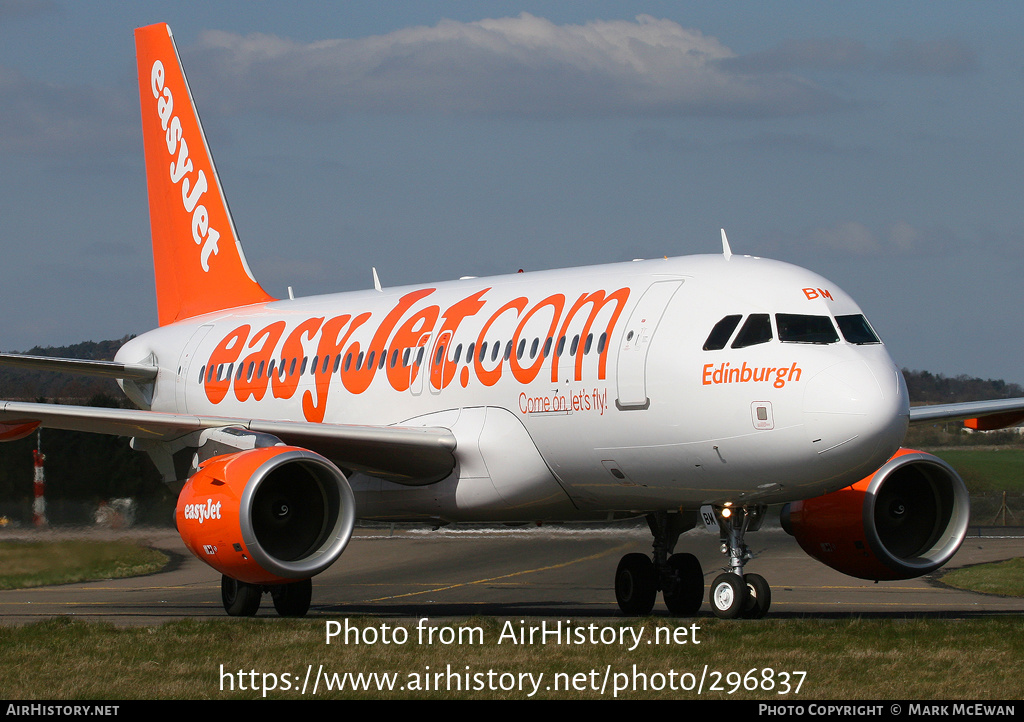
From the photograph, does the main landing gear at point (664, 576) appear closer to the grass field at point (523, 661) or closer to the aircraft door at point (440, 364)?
the grass field at point (523, 661)

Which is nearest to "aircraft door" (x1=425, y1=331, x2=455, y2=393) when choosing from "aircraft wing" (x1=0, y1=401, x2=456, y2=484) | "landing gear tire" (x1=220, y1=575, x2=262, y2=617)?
"aircraft wing" (x1=0, y1=401, x2=456, y2=484)

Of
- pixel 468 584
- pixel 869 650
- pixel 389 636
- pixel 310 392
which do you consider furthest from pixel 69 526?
pixel 869 650

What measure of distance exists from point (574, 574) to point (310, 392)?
25.4ft

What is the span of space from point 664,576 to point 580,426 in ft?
9.68

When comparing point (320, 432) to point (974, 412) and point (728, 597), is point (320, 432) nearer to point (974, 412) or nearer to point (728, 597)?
point (728, 597)

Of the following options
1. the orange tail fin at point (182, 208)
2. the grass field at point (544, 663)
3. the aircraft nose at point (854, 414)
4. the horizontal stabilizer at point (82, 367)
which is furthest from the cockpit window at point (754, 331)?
the orange tail fin at point (182, 208)

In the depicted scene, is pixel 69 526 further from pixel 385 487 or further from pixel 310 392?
pixel 385 487

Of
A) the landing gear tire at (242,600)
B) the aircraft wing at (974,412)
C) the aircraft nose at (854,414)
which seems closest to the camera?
the aircraft nose at (854,414)

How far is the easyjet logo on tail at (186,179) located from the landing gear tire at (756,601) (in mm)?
13479

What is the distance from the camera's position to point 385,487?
18.1 meters

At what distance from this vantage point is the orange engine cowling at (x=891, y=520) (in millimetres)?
16625

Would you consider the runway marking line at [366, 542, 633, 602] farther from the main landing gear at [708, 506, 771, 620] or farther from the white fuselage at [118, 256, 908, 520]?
the main landing gear at [708, 506, 771, 620]

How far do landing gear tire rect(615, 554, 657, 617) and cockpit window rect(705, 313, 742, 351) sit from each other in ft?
13.4

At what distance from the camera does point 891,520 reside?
56.9ft
